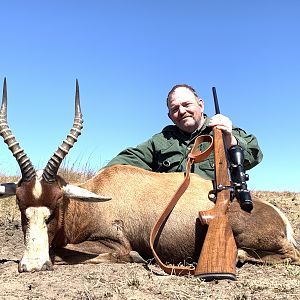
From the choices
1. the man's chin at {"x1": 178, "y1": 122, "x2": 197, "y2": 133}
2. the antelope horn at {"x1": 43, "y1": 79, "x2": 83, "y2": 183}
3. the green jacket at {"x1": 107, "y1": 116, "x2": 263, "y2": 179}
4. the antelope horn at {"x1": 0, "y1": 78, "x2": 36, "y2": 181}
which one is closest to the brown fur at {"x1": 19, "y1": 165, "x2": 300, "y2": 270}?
the antelope horn at {"x1": 43, "y1": 79, "x2": 83, "y2": 183}

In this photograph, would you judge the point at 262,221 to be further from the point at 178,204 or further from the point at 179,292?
the point at 179,292

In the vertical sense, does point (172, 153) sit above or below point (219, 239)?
above

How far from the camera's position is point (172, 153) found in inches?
260

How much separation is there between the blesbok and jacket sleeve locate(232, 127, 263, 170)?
0.88 meters

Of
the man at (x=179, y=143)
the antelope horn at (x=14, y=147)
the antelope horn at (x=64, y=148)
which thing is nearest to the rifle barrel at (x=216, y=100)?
the man at (x=179, y=143)

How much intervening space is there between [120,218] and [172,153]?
153 centimetres

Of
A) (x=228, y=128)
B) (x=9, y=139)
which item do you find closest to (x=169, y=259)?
(x=228, y=128)

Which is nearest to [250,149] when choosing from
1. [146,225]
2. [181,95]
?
[181,95]

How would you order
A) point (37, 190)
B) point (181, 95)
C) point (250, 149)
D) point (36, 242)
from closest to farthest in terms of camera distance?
point (36, 242) < point (37, 190) < point (250, 149) < point (181, 95)

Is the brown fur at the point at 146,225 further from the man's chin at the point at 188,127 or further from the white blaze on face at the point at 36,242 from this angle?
the man's chin at the point at 188,127

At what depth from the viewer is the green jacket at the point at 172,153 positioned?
6.39 metres

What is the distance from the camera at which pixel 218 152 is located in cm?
512

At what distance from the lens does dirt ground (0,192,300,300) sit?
11.6 feet

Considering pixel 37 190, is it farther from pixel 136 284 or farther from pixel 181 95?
pixel 181 95
